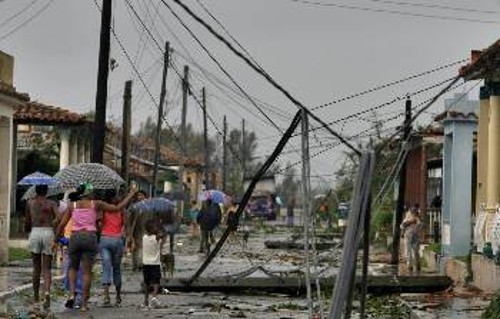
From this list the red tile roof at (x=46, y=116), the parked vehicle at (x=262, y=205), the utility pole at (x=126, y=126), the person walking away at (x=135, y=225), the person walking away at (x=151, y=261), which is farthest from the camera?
the parked vehicle at (x=262, y=205)

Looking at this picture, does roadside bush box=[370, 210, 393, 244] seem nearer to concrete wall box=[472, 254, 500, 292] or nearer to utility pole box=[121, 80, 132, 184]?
utility pole box=[121, 80, 132, 184]

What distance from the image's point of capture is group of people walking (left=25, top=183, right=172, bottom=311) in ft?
53.5

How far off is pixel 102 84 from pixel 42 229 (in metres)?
7.86

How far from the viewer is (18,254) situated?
29688mm

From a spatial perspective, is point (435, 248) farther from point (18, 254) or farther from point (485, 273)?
point (18, 254)

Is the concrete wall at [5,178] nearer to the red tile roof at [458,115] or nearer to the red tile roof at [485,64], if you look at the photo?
the red tile roof at [458,115]

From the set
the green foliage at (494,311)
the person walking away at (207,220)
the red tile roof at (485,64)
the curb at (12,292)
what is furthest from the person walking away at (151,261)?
the person walking away at (207,220)

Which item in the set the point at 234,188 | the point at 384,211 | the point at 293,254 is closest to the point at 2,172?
the point at 293,254

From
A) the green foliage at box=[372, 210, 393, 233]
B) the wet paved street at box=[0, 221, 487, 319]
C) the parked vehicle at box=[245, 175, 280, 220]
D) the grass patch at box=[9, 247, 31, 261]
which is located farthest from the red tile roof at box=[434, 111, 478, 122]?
the parked vehicle at box=[245, 175, 280, 220]

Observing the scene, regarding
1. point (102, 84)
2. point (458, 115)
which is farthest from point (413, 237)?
point (102, 84)

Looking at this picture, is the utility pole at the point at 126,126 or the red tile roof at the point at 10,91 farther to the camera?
the utility pole at the point at 126,126

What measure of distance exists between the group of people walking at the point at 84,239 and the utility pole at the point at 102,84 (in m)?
6.78

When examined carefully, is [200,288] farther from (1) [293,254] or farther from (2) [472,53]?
(1) [293,254]

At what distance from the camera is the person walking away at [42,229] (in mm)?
16469
